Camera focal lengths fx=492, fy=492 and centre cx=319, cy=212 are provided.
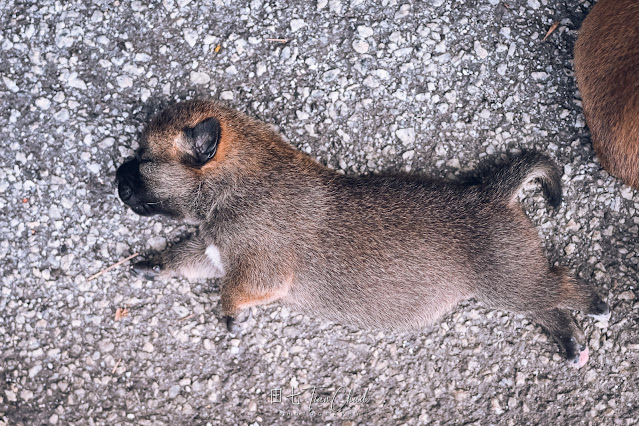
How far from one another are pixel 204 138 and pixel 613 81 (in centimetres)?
303

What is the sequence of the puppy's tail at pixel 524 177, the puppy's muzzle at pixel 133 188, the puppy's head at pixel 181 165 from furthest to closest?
the puppy's tail at pixel 524 177, the puppy's muzzle at pixel 133 188, the puppy's head at pixel 181 165

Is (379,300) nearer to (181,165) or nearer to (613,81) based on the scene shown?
(181,165)

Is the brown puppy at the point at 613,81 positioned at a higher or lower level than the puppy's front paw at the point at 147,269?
higher

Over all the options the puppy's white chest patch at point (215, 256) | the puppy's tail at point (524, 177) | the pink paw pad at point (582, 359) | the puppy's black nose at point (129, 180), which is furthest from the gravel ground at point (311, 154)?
the puppy's black nose at point (129, 180)

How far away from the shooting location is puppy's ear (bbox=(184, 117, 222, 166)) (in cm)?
349

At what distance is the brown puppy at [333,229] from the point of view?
3.73 meters

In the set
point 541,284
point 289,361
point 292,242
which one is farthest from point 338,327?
point 541,284

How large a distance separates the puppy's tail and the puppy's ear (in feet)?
7.23

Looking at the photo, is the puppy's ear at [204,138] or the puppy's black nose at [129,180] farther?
the puppy's black nose at [129,180]

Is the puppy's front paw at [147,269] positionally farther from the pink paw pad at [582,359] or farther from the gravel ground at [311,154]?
the pink paw pad at [582,359]

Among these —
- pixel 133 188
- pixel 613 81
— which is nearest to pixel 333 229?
pixel 133 188

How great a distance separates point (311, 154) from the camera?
4457 mm

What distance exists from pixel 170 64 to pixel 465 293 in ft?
10.6

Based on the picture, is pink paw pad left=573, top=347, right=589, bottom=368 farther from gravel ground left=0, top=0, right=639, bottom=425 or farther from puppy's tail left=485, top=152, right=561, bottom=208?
puppy's tail left=485, top=152, right=561, bottom=208
